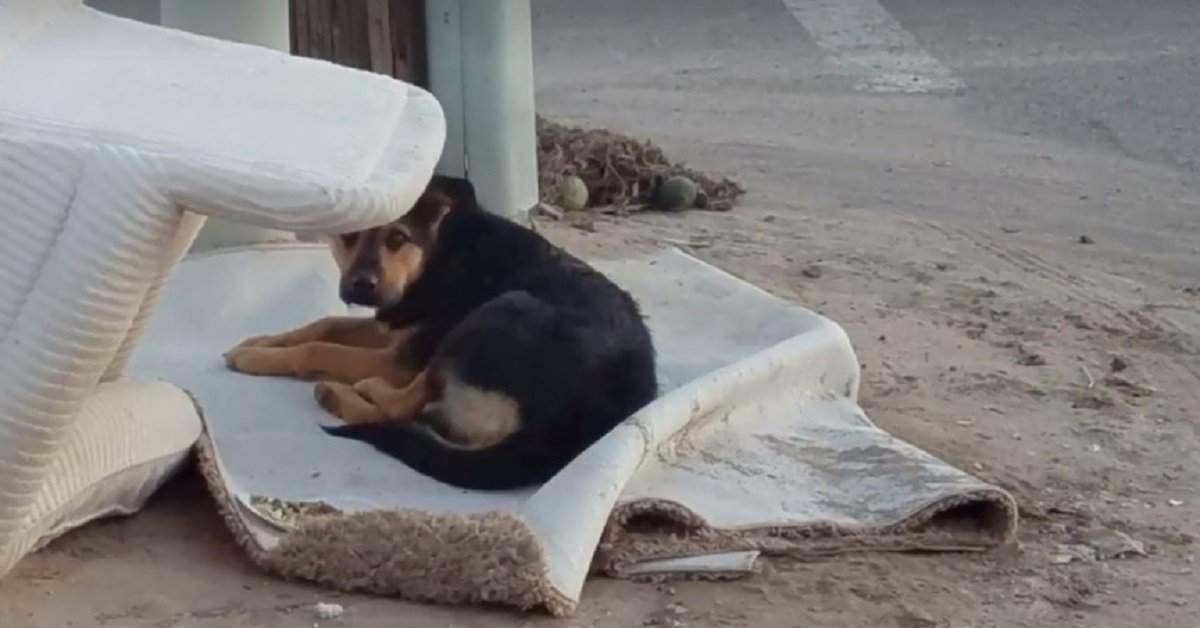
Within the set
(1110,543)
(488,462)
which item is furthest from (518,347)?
(1110,543)

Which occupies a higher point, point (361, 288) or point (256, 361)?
point (361, 288)

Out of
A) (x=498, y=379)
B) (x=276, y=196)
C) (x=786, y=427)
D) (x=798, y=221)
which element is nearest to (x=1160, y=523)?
(x=786, y=427)

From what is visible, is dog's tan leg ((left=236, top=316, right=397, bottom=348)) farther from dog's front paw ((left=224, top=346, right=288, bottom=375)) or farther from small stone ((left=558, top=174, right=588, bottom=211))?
small stone ((left=558, top=174, right=588, bottom=211))

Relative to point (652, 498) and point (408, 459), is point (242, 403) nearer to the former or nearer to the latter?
point (408, 459)

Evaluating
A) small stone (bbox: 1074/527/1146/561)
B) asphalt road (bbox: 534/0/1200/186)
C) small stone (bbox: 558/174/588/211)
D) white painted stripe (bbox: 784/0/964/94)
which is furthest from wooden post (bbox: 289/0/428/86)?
white painted stripe (bbox: 784/0/964/94)

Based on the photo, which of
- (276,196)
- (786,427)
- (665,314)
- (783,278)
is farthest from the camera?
(783,278)

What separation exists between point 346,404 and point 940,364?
5.85 feet

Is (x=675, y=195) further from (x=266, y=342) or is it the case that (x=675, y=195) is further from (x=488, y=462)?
(x=488, y=462)

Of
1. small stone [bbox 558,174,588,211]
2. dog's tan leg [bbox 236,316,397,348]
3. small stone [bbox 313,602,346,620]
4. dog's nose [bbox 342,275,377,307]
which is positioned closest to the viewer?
small stone [bbox 313,602,346,620]

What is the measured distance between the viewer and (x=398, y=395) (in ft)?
15.3

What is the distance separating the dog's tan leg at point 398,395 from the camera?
4574 mm

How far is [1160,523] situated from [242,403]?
2219 mm

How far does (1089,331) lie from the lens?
5.82 metres

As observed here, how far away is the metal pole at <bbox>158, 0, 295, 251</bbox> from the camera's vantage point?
20.2 feet
